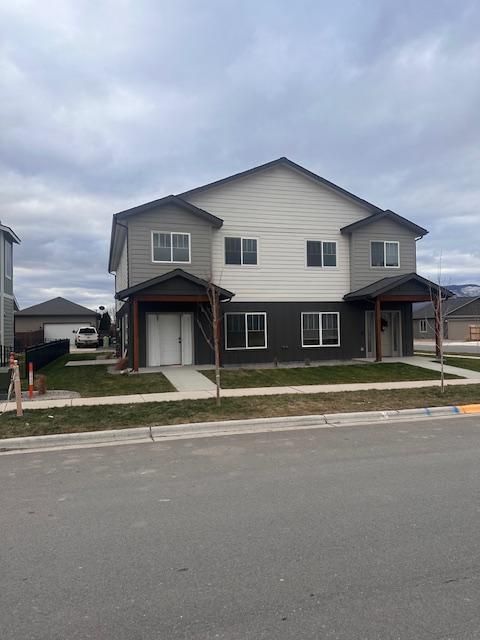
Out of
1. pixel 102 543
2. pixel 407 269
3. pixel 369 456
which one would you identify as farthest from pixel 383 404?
pixel 407 269

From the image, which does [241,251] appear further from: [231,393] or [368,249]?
[231,393]

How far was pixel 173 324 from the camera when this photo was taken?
65.0 ft

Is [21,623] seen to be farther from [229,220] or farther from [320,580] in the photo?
[229,220]

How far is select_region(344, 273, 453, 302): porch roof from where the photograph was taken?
20141mm

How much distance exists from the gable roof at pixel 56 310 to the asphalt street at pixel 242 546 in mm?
47567

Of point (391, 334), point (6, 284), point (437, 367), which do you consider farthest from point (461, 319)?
point (6, 284)

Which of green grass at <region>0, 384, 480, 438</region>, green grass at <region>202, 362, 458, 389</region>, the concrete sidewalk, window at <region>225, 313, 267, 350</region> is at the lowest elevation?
green grass at <region>0, 384, 480, 438</region>

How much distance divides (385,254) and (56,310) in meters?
40.3

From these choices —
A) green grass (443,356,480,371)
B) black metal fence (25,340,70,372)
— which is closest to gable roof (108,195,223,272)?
black metal fence (25,340,70,372)

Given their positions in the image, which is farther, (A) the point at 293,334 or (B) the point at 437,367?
(A) the point at 293,334

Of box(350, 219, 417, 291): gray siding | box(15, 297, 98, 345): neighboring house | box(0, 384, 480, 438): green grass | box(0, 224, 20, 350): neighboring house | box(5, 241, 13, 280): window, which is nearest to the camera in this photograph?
box(0, 384, 480, 438): green grass

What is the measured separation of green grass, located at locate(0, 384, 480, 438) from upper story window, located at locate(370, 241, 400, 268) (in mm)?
10546

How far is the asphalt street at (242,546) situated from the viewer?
3031 mm

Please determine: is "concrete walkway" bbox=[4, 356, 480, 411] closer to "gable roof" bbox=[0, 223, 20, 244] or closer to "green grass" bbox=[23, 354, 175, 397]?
"green grass" bbox=[23, 354, 175, 397]
